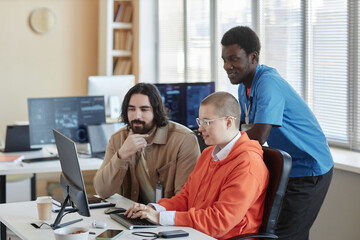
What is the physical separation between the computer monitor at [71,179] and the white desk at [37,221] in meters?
0.08

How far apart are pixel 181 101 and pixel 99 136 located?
76 centimetres

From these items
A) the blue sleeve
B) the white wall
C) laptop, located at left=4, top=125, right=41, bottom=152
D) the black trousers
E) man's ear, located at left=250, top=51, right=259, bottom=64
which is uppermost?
man's ear, located at left=250, top=51, right=259, bottom=64

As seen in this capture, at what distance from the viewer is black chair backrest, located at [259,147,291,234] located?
2.25 metres

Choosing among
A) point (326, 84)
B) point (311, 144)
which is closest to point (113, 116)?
point (326, 84)

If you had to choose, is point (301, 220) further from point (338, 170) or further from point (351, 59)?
point (351, 59)

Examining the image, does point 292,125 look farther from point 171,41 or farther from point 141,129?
point 171,41

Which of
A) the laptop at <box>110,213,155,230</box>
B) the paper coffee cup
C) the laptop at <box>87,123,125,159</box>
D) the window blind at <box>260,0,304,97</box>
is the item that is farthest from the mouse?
the window blind at <box>260,0,304,97</box>

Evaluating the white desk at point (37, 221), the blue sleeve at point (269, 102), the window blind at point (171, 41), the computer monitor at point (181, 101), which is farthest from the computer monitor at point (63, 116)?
the window blind at point (171, 41)

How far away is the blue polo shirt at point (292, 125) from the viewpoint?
2.61 m

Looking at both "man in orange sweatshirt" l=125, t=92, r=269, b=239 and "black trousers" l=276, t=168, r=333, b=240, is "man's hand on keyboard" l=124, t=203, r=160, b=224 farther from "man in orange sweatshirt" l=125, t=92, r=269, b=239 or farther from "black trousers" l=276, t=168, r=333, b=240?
"black trousers" l=276, t=168, r=333, b=240

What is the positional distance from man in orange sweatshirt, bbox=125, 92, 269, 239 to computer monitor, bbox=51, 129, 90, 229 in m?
0.26

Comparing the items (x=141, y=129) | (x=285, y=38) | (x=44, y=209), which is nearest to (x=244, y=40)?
(x=141, y=129)

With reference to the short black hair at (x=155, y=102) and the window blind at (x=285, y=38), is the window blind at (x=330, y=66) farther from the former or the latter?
the short black hair at (x=155, y=102)

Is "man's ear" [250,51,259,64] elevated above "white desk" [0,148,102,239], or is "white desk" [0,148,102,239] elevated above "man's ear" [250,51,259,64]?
"man's ear" [250,51,259,64]
